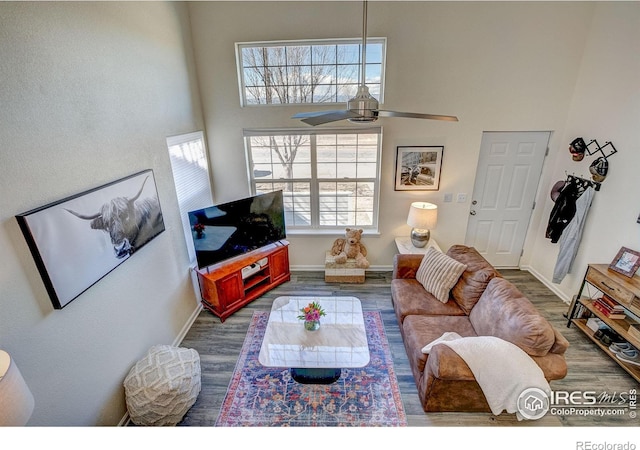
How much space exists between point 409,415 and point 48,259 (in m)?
2.67

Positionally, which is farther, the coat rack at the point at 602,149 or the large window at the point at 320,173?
the large window at the point at 320,173

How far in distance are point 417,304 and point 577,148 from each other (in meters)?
2.57

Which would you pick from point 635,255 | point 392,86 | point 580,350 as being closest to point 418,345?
point 580,350

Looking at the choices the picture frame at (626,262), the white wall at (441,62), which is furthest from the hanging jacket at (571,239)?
the white wall at (441,62)

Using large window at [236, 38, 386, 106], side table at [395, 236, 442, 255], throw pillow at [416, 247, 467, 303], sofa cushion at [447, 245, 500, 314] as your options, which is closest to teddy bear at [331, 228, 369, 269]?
side table at [395, 236, 442, 255]

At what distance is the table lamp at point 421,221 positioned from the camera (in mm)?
3682

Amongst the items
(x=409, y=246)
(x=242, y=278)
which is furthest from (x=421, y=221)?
(x=242, y=278)

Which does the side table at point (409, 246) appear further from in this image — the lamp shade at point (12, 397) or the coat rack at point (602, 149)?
the lamp shade at point (12, 397)

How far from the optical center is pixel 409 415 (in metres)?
2.32

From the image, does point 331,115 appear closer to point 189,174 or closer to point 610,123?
point 189,174

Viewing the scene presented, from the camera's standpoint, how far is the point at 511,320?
89.2 inches

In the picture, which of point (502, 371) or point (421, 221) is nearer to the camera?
point (502, 371)

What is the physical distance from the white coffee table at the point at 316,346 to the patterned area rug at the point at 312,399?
120mm
